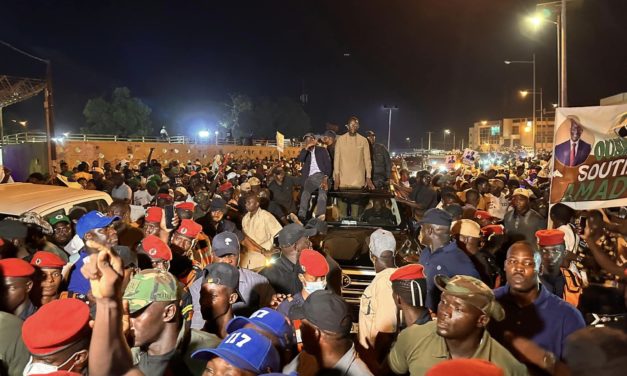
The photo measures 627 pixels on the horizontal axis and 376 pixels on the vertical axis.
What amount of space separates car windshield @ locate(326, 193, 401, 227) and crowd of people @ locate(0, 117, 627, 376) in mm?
429

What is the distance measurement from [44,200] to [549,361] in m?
6.13

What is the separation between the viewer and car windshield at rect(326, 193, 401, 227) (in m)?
8.13

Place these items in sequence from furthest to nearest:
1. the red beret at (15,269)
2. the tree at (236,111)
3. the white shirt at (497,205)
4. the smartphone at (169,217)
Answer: the tree at (236,111) < the white shirt at (497,205) < the smartphone at (169,217) < the red beret at (15,269)

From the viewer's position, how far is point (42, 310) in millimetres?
2645

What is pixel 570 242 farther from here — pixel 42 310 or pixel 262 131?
pixel 262 131

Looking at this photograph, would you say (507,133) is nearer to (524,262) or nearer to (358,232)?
(358,232)

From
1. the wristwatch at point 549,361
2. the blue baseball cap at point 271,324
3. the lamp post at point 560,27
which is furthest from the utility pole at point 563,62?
the blue baseball cap at point 271,324

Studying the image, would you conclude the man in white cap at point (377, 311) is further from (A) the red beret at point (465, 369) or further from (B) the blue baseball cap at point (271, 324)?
(A) the red beret at point (465, 369)

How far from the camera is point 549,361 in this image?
3.57 meters

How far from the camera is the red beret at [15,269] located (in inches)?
151

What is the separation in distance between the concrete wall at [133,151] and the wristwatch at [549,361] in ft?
84.9

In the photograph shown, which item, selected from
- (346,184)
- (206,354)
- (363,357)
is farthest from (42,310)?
(346,184)

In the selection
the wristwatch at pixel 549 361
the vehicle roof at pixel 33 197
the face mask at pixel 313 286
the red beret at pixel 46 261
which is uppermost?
the vehicle roof at pixel 33 197

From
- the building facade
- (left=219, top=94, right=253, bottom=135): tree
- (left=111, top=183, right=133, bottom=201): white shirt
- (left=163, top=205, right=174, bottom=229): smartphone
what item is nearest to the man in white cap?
(left=163, top=205, right=174, bottom=229): smartphone
